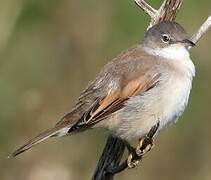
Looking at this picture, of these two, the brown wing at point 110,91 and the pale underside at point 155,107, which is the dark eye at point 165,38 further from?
the pale underside at point 155,107

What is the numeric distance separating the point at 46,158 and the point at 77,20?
2.23 metres

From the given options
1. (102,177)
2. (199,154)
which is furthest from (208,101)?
(102,177)

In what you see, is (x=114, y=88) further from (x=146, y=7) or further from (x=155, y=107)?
(x=146, y=7)

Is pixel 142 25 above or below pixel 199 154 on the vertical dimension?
above

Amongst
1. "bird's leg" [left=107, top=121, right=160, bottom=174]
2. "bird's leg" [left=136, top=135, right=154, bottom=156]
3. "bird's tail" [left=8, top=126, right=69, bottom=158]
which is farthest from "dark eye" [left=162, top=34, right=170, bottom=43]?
"bird's tail" [left=8, top=126, right=69, bottom=158]

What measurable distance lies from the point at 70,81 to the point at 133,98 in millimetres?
2207

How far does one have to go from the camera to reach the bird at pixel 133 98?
1038 cm

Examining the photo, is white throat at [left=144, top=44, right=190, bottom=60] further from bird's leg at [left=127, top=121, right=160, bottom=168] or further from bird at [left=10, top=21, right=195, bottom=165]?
bird's leg at [left=127, top=121, right=160, bottom=168]

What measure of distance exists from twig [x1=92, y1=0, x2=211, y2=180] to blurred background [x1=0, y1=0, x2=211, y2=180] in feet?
3.56

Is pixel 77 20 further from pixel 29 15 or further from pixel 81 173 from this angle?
pixel 81 173

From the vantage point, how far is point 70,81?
12.6 m

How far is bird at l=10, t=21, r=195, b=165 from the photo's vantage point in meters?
10.4

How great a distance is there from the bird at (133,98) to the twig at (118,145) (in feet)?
0.41

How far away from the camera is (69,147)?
38.7 feet
